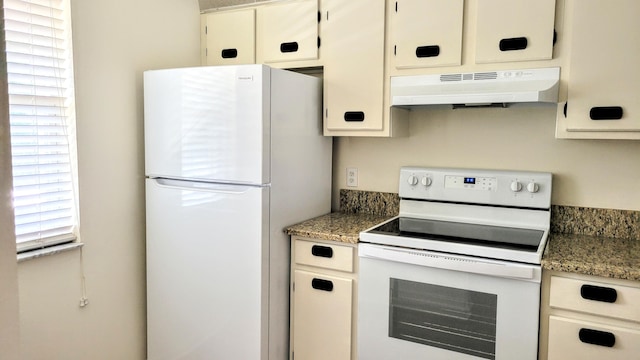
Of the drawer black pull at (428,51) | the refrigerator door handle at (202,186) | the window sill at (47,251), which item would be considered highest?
the drawer black pull at (428,51)

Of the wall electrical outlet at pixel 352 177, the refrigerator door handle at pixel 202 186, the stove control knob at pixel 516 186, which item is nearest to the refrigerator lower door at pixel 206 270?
the refrigerator door handle at pixel 202 186

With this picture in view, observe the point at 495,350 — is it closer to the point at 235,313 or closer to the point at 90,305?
the point at 235,313

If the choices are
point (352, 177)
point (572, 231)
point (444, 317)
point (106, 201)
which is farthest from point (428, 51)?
point (106, 201)

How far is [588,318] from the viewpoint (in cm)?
173

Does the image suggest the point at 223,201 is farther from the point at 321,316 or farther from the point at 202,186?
the point at 321,316

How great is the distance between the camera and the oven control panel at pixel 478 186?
7.23 ft

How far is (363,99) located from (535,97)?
2.68ft

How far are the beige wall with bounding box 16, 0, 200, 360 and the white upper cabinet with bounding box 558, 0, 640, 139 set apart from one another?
1986 millimetres

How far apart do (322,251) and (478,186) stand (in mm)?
836

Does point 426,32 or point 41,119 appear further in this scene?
point 426,32

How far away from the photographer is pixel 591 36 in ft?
6.20

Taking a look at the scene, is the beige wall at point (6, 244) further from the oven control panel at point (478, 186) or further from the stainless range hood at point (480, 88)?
the oven control panel at point (478, 186)


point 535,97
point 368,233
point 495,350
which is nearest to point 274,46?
point 368,233

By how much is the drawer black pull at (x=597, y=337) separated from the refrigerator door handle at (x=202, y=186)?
1.43 m
